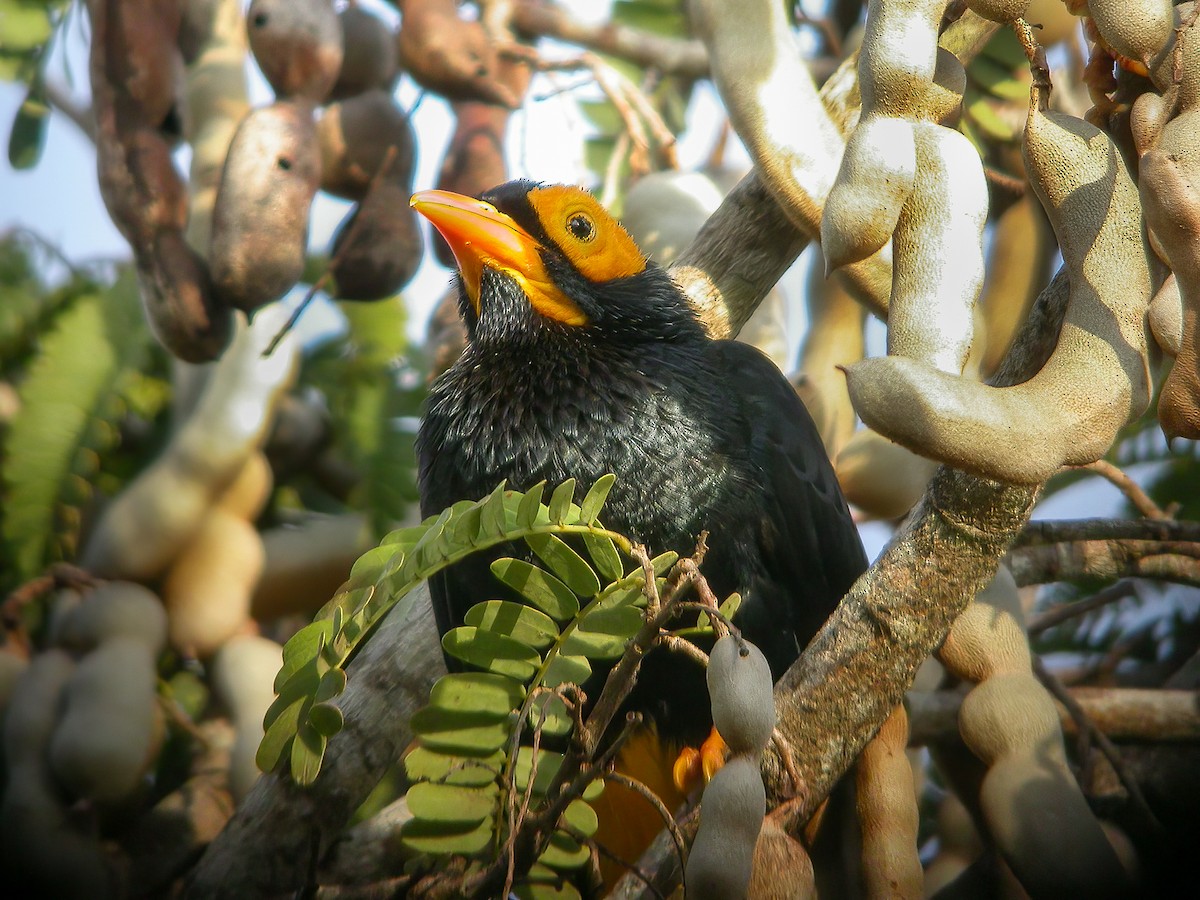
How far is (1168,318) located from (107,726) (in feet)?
5.94

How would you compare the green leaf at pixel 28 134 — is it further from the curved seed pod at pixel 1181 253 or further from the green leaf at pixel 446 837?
the curved seed pod at pixel 1181 253

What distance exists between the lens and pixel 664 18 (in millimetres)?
3441

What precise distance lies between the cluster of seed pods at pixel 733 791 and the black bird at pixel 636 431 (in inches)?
33.8

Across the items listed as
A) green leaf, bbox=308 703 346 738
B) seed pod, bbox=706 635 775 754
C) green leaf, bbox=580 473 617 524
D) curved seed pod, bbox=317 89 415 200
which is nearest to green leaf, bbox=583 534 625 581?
green leaf, bbox=580 473 617 524

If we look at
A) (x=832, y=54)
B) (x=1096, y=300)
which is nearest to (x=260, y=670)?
(x=1096, y=300)

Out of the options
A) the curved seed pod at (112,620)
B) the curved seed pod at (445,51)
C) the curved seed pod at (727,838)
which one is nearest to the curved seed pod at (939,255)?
the curved seed pod at (727,838)

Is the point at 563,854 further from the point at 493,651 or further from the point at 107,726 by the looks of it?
the point at 107,726

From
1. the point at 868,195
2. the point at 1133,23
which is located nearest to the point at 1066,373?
the point at 868,195

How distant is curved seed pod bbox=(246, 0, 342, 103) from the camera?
91.8 inches

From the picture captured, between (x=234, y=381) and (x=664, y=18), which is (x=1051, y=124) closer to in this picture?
(x=234, y=381)

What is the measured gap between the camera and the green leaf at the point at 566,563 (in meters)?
1.50

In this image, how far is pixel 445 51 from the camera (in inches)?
102

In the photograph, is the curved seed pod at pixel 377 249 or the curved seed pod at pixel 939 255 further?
the curved seed pod at pixel 377 249

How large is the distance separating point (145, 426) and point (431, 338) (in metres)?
0.74
